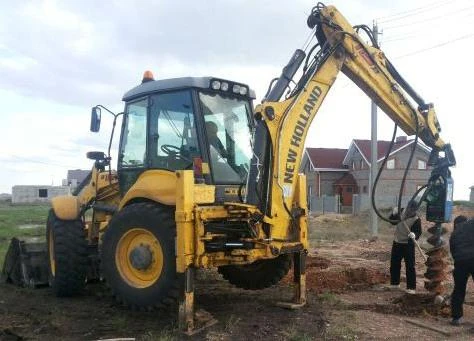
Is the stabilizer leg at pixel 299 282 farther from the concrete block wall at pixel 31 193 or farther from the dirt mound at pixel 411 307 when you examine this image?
the concrete block wall at pixel 31 193

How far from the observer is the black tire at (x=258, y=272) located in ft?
26.4

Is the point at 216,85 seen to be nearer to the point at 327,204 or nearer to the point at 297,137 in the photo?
the point at 297,137

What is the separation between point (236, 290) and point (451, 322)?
332 cm

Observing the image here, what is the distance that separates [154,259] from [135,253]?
0.90ft

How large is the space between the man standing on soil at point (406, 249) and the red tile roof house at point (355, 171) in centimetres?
3635

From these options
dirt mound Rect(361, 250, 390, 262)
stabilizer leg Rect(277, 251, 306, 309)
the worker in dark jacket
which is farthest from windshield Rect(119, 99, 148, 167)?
dirt mound Rect(361, 250, 390, 262)

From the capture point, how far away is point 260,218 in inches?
256

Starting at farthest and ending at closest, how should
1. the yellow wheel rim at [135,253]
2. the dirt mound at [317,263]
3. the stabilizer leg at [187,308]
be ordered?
the dirt mound at [317,263], the yellow wheel rim at [135,253], the stabilizer leg at [187,308]

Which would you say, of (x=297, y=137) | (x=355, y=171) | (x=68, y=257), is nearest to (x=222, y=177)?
(x=297, y=137)

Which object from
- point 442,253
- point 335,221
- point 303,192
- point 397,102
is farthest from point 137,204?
point 335,221

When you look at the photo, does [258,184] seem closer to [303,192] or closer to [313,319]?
[303,192]

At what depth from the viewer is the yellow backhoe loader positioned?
6.32 metres

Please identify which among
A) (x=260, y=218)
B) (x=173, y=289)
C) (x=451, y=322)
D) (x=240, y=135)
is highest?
(x=240, y=135)

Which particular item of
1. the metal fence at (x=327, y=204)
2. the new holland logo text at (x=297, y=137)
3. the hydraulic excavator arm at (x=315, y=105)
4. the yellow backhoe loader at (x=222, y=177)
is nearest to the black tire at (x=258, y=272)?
the yellow backhoe loader at (x=222, y=177)
